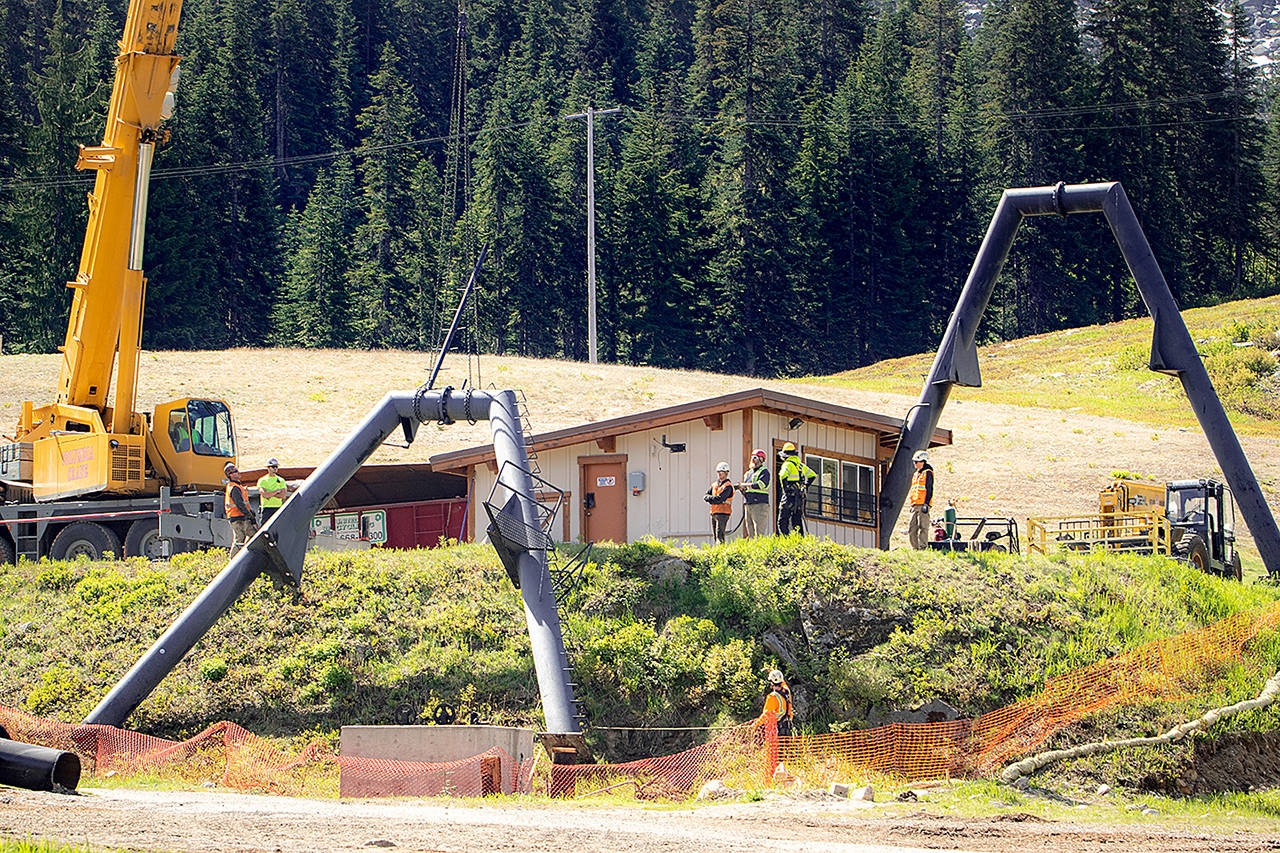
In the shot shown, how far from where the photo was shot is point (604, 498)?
2669 cm

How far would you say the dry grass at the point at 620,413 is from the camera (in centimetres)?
4128

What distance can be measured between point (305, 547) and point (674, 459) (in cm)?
724

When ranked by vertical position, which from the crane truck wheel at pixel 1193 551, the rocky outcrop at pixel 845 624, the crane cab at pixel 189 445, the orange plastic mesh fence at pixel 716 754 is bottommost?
the orange plastic mesh fence at pixel 716 754

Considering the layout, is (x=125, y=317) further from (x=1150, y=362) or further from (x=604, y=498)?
(x=1150, y=362)

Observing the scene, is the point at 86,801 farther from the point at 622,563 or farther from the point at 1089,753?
the point at 1089,753

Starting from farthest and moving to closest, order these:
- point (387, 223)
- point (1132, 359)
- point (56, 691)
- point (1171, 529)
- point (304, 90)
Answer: point (304, 90)
point (387, 223)
point (1132, 359)
point (1171, 529)
point (56, 691)

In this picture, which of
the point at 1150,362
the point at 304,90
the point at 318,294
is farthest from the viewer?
the point at 304,90

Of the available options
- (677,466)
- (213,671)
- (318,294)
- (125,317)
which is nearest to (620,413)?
A: (677,466)

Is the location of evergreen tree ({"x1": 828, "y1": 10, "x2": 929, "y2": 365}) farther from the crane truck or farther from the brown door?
the crane truck

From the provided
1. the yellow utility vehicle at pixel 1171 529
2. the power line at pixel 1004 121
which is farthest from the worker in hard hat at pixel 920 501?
the power line at pixel 1004 121

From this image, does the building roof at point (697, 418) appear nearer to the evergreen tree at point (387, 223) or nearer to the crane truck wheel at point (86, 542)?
the crane truck wheel at point (86, 542)

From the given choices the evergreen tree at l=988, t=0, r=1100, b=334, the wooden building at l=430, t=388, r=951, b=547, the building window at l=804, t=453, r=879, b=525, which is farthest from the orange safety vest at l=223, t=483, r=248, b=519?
the evergreen tree at l=988, t=0, r=1100, b=334

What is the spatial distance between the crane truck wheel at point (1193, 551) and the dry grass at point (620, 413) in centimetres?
1060

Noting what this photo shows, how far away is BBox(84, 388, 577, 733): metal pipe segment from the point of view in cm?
2017
